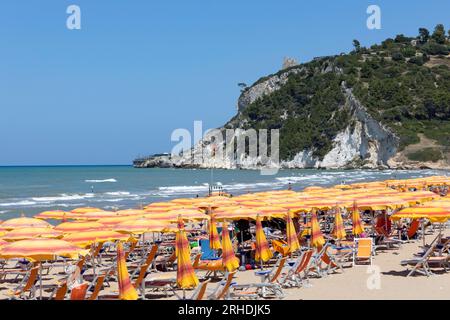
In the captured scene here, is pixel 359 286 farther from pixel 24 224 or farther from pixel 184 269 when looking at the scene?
pixel 24 224

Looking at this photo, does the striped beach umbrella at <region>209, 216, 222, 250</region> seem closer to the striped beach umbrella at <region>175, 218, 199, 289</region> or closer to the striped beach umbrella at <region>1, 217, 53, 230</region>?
the striped beach umbrella at <region>1, 217, 53, 230</region>

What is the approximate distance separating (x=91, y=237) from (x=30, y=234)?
1454 millimetres

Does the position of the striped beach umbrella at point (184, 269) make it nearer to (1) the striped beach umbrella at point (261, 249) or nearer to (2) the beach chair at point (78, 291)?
(2) the beach chair at point (78, 291)

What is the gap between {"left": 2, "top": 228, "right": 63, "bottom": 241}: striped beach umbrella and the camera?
11.7 meters

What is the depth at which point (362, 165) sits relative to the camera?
108125 millimetres

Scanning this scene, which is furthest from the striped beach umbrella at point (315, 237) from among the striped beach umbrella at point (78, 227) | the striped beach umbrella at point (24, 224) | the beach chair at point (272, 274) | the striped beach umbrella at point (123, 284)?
the striped beach umbrella at point (123, 284)

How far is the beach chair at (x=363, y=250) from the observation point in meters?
14.0

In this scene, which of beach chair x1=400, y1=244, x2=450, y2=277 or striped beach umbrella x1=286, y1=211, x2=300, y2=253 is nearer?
beach chair x1=400, y1=244, x2=450, y2=277

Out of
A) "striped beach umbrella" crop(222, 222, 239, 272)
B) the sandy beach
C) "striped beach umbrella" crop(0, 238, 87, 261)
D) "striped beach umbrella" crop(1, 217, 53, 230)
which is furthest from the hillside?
"striped beach umbrella" crop(0, 238, 87, 261)

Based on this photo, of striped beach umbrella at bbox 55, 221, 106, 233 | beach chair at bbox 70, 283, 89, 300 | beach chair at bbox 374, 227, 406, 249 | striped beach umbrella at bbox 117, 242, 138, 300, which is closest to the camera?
beach chair at bbox 70, 283, 89, 300

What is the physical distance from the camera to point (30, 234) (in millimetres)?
11969

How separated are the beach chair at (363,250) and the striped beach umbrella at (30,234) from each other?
6824 millimetres

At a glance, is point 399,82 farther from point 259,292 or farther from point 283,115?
point 259,292

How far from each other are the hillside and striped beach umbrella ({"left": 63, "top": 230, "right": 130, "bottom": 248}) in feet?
313
